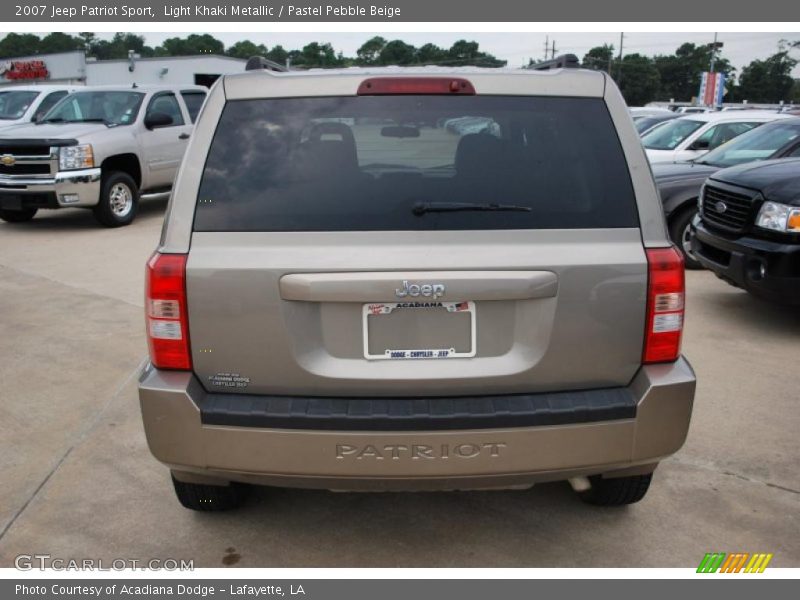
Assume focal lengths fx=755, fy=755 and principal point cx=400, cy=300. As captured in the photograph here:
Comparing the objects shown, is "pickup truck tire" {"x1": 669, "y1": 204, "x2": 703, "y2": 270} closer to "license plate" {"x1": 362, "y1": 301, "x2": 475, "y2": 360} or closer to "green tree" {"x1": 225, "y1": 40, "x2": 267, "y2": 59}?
"license plate" {"x1": 362, "y1": 301, "x2": 475, "y2": 360}

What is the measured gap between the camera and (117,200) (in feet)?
37.8

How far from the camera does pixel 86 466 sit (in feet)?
12.8

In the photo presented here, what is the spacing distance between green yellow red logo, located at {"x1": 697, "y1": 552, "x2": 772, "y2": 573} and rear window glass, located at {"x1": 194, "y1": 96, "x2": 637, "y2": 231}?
147 centimetres

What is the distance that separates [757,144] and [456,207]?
7415 millimetres

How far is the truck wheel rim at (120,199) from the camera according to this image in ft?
37.4

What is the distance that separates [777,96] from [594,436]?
103003 mm

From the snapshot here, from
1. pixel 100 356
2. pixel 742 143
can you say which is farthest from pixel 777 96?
pixel 100 356

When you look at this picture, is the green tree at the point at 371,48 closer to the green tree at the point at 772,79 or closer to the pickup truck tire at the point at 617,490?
the green tree at the point at 772,79

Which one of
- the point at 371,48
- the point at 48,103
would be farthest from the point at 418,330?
the point at 371,48

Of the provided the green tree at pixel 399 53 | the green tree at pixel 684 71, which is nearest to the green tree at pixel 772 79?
the green tree at pixel 684 71

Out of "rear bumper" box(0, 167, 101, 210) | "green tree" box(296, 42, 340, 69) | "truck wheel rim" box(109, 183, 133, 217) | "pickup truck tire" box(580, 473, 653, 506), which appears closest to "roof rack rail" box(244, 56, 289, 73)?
"pickup truck tire" box(580, 473, 653, 506)

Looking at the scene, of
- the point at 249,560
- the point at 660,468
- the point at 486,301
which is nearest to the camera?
the point at 486,301

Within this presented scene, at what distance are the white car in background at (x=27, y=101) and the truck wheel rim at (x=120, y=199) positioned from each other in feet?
13.6

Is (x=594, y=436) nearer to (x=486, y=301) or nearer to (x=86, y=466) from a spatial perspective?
(x=486, y=301)
